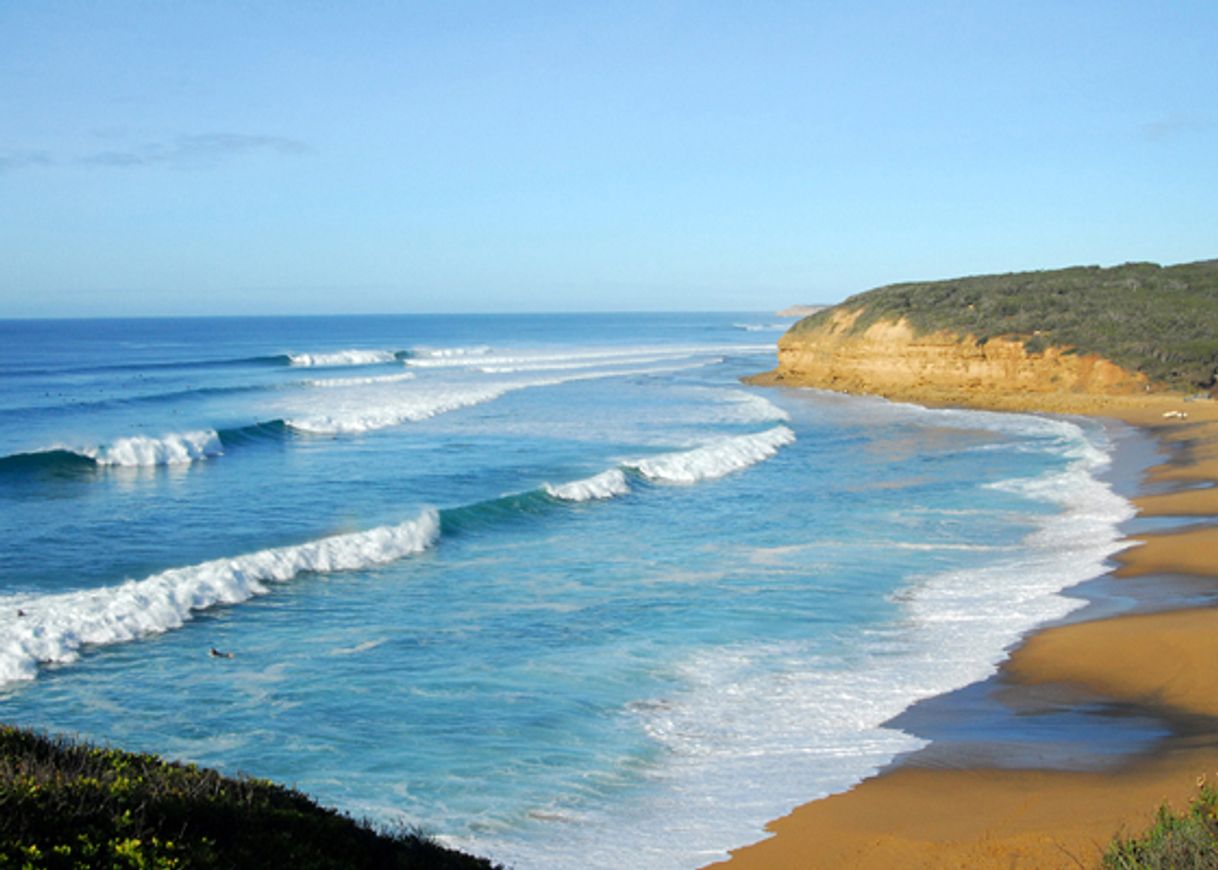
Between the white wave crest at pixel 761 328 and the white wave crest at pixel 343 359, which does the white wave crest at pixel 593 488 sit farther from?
the white wave crest at pixel 761 328

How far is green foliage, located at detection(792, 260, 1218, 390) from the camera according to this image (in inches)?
1639

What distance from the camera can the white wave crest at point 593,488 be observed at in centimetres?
2178

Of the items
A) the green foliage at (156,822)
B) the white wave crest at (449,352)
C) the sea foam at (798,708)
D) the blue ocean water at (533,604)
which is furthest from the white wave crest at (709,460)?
the white wave crest at (449,352)

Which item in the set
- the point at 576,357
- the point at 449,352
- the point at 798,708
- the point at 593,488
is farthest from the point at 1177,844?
the point at 449,352

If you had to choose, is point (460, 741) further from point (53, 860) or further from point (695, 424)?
point (695, 424)

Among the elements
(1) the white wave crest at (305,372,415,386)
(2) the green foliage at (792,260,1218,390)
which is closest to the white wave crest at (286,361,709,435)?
(1) the white wave crest at (305,372,415,386)

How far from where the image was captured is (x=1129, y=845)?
5.66 metres

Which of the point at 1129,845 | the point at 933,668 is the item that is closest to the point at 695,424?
the point at 933,668

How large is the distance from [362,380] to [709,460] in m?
32.2

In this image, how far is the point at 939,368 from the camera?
46281 millimetres

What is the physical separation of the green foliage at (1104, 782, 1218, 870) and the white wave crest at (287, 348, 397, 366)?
6801 centimetres

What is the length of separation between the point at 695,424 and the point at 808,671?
25.1 m

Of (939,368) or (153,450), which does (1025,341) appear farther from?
(153,450)

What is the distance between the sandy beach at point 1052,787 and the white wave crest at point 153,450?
22.0 metres
